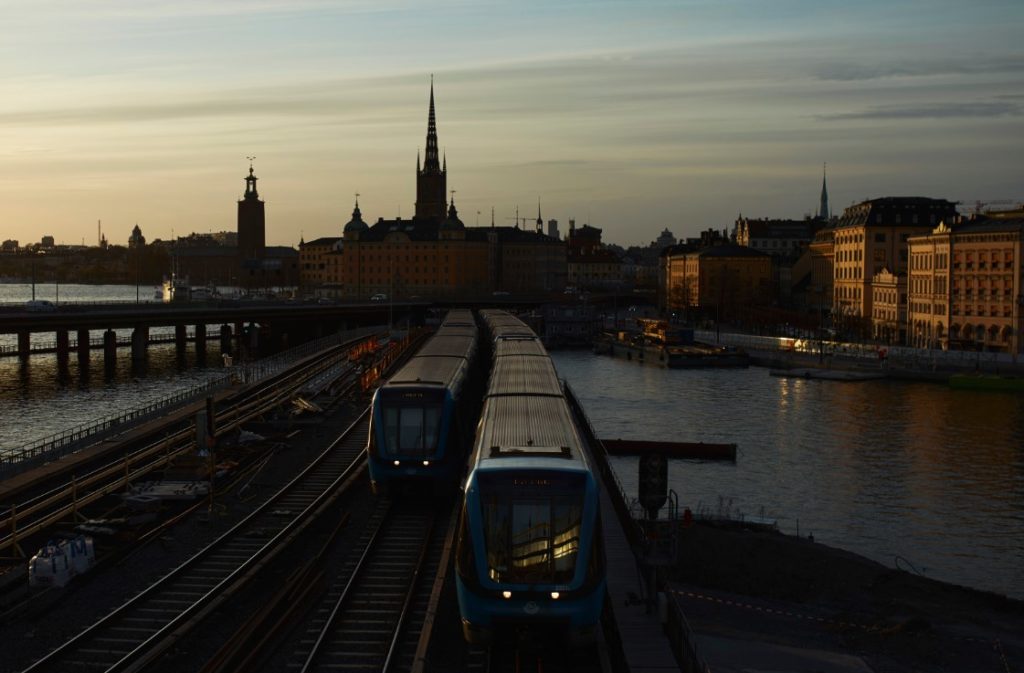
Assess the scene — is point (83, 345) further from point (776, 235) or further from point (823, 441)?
point (776, 235)

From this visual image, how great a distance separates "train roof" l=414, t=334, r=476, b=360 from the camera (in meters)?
31.0

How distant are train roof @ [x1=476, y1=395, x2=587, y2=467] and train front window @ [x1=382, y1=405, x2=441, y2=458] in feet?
4.75

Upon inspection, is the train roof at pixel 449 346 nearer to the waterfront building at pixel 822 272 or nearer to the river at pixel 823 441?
the river at pixel 823 441

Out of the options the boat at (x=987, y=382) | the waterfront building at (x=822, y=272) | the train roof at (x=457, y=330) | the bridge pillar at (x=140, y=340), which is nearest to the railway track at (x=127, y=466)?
A: the train roof at (x=457, y=330)

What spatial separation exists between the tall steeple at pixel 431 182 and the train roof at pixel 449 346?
156 m

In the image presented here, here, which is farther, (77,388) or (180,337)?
(180,337)

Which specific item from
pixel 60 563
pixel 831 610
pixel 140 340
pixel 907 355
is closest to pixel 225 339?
pixel 140 340

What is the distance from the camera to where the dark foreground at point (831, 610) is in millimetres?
20406

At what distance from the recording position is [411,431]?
22578mm

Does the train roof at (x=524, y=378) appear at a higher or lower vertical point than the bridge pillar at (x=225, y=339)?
higher

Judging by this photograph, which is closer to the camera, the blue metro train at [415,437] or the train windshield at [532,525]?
the train windshield at [532,525]

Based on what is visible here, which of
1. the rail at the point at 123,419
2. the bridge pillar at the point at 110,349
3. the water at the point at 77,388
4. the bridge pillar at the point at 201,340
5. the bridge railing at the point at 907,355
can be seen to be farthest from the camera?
the bridge pillar at the point at 201,340

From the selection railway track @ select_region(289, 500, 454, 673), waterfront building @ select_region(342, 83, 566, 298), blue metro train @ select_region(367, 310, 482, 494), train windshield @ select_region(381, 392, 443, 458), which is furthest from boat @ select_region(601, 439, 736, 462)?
waterfront building @ select_region(342, 83, 566, 298)

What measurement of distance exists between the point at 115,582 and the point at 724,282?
121 meters
